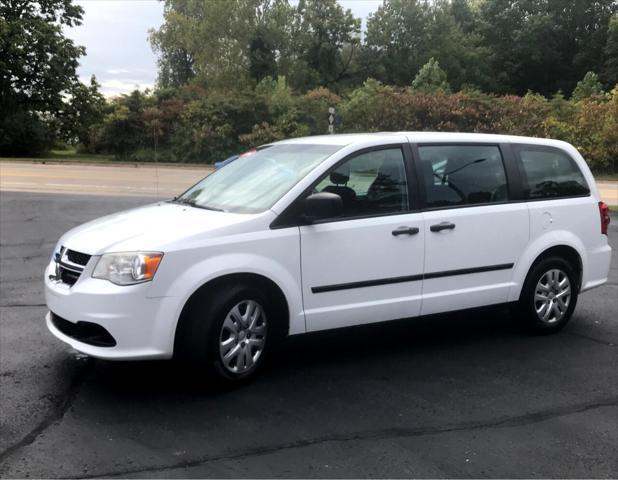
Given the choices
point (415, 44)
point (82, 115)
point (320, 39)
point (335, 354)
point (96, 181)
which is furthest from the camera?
point (415, 44)

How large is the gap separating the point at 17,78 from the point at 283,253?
40.5 m

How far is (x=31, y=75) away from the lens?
4059 cm

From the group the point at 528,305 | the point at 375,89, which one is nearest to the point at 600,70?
the point at 375,89

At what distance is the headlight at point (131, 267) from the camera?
4199 mm

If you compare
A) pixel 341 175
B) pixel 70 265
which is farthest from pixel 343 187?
pixel 70 265

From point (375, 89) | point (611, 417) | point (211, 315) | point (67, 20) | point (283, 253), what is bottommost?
point (611, 417)

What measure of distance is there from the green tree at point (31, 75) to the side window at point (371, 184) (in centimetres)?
3690

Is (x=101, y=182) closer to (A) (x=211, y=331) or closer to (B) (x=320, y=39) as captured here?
(A) (x=211, y=331)

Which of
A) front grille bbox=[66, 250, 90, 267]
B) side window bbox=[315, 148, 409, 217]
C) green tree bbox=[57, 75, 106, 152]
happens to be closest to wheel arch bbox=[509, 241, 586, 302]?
Result: side window bbox=[315, 148, 409, 217]

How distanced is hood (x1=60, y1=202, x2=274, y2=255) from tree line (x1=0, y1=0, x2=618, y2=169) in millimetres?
25420

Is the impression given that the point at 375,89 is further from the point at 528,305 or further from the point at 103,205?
the point at 528,305

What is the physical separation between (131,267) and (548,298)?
3.53 meters

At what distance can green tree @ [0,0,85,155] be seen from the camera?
126 feet

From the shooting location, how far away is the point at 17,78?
132 feet
